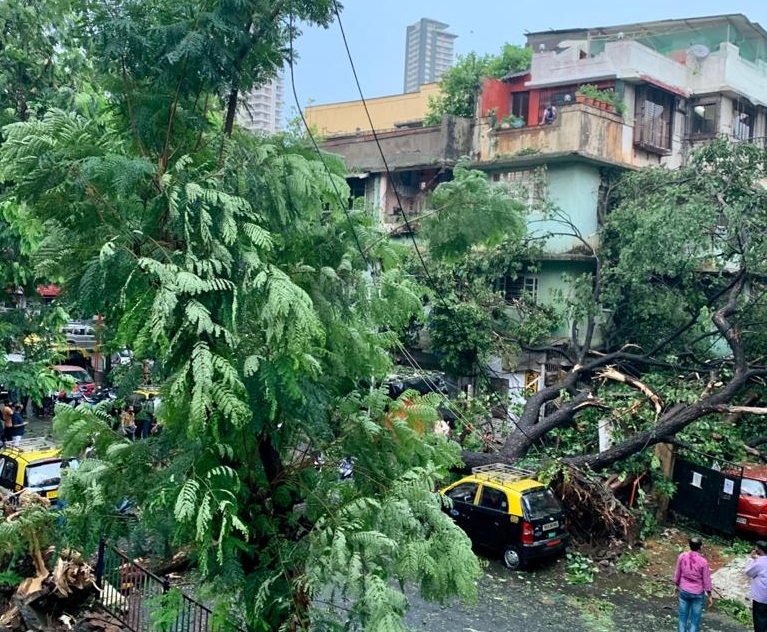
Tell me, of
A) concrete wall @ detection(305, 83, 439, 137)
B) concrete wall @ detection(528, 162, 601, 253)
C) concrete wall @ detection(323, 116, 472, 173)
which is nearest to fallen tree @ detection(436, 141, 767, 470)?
concrete wall @ detection(528, 162, 601, 253)

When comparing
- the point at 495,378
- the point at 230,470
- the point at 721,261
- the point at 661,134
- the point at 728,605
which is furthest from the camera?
the point at 661,134

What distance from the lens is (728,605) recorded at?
1202cm

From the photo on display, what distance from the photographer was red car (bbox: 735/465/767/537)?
14.6 m

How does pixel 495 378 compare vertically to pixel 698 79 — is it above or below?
below

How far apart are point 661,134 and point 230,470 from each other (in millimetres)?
25332

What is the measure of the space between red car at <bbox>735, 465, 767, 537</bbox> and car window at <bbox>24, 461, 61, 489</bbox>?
41.3ft

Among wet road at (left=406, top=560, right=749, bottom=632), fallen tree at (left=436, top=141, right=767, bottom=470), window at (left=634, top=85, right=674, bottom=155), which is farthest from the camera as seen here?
window at (left=634, top=85, right=674, bottom=155)

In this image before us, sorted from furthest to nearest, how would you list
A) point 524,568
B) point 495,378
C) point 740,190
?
point 495,378 → point 740,190 → point 524,568

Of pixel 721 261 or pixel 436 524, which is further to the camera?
pixel 721 261

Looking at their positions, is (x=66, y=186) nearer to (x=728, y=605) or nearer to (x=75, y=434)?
(x=75, y=434)

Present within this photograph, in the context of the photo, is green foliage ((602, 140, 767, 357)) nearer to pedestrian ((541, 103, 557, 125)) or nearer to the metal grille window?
the metal grille window

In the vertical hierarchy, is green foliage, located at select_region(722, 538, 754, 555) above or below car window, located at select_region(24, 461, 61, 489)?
below

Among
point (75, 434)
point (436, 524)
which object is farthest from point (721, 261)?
point (75, 434)

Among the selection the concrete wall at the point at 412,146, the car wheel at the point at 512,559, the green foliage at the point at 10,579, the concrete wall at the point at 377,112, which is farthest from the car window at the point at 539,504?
the concrete wall at the point at 377,112
